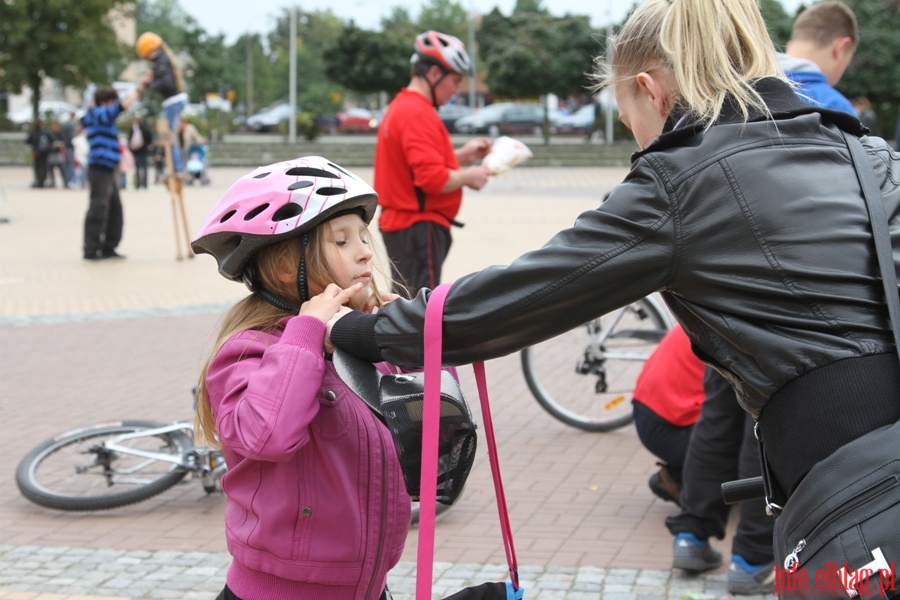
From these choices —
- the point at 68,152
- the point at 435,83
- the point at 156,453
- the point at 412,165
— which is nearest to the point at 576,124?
the point at 68,152

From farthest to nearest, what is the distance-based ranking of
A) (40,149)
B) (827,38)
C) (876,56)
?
(876,56), (40,149), (827,38)

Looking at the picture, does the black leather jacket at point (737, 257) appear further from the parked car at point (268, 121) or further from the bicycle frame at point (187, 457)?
the parked car at point (268, 121)

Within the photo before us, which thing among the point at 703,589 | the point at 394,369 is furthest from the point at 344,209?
the point at 703,589

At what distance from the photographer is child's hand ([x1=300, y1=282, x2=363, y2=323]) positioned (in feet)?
8.00

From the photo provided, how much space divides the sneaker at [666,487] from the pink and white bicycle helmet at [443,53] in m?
2.62

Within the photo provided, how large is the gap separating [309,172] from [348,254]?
211 millimetres

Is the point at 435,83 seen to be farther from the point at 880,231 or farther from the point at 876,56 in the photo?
the point at 876,56

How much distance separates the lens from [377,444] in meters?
2.54

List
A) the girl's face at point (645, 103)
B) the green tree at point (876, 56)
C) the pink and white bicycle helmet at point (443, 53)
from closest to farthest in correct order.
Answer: the girl's face at point (645, 103) → the pink and white bicycle helmet at point (443, 53) → the green tree at point (876, 56)

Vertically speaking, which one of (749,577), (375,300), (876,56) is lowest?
(749,577)

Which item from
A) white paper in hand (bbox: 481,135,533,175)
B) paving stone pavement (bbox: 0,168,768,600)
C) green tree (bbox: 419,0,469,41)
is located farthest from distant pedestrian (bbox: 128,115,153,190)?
green tree (bbox: 419,0,469,41)

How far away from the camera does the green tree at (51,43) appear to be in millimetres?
40656

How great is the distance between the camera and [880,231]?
1.97 m

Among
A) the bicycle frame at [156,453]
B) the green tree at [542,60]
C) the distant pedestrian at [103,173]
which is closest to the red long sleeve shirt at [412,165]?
the bicycle frame at [156,453]
